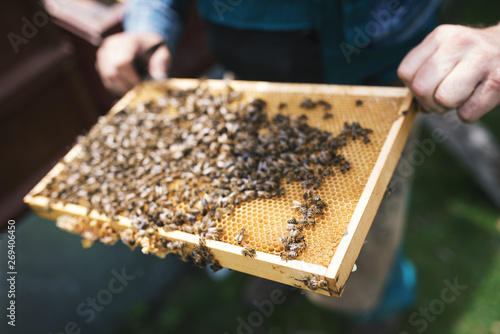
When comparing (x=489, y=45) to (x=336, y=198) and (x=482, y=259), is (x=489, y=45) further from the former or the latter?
(x=482, y=259)

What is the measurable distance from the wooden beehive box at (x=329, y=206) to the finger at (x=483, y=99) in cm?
41

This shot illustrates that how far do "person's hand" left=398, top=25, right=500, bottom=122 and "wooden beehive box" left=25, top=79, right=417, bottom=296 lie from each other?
1.14 ft

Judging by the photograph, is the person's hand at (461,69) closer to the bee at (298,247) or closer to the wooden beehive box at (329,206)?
the wooden beehive box at (329,206)

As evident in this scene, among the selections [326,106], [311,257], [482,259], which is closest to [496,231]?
[482,259]

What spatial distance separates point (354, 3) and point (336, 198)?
168 cm

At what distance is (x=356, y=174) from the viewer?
2467 millimetres

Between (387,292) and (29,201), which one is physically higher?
(29,201)

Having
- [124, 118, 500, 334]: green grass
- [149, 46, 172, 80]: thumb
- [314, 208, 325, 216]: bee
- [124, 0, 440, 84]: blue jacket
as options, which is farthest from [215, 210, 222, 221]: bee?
[124, 118, 500, 334]: green grass

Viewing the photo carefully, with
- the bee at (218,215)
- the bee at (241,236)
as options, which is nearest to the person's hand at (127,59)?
the bee at (218,215)

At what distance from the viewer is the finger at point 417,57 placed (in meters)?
2.41

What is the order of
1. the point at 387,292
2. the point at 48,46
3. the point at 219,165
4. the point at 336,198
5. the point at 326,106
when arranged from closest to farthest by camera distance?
1. the point at 336,198
2. the point at 219,165
3. the point at 326,106
4. the point at 387,292
5. the point at 48,46

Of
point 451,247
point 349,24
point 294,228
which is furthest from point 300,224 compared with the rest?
point 451,247

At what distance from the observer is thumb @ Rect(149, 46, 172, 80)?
381cm

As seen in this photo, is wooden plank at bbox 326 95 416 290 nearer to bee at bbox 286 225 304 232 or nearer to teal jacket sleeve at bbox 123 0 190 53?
bee at bbox 286 225 304 232
